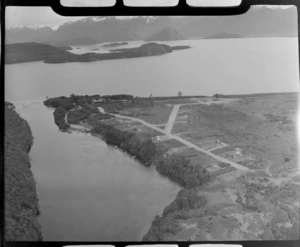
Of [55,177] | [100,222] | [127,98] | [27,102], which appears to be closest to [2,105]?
[27,102]

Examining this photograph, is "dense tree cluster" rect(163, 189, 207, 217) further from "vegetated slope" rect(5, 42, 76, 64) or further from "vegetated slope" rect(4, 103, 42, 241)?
"vegetated slope" rect(5, 42, 76, 64)

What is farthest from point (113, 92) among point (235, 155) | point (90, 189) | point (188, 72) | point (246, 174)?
point (246, 174)

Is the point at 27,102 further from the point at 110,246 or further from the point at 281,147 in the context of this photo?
the point at 281,147

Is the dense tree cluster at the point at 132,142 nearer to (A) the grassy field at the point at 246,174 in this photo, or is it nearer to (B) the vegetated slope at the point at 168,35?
(A) the grassy field at the point at 246,174

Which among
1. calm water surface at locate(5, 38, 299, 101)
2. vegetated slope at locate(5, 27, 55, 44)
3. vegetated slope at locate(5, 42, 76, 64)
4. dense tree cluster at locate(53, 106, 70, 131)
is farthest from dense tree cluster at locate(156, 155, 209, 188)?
vegetated slope at locate(5, 27, 55, 44)

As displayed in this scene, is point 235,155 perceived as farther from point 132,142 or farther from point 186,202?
point 132,142
